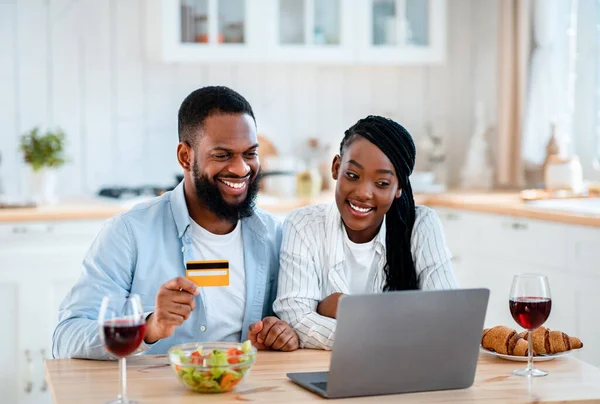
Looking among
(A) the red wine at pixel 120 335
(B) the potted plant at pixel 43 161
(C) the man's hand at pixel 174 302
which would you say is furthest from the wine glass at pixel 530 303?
(B) the potted plant at pixel 43 161

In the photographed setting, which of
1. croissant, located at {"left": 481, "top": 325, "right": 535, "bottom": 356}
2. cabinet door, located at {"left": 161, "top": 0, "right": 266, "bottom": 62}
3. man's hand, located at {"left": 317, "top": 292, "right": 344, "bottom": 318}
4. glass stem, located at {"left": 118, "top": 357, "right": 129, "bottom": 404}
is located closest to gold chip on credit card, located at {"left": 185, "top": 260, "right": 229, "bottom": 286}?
glass stem, located at {"left": 118, "top": 357, "right": 129, "bottom": 404}

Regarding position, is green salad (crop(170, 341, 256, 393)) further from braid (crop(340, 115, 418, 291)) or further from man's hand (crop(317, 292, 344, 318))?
braid (crop(340, 115, 418, 291))

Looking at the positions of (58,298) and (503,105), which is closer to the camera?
(58,298)

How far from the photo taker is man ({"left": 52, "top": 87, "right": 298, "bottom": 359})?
208cm

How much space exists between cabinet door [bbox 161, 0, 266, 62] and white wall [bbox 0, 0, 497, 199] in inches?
8.1

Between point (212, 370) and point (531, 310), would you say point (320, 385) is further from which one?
point (531, 310)

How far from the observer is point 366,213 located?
2123 mm

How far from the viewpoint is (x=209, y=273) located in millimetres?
1731

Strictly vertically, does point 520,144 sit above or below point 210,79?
below

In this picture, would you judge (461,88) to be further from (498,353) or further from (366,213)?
(498,353)

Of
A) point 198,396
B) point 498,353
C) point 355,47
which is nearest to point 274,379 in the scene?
point 198,396

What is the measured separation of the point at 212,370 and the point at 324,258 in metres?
0.73

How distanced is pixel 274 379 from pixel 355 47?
3071 millimetres

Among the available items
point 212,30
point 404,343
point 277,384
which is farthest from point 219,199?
point 212,30
